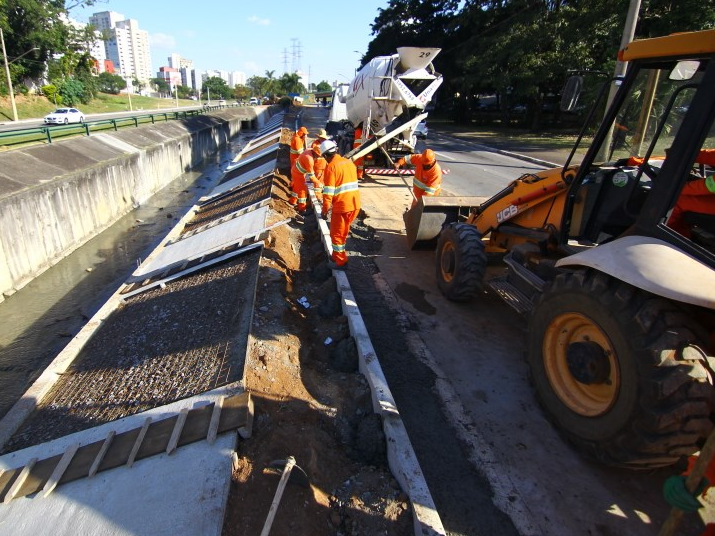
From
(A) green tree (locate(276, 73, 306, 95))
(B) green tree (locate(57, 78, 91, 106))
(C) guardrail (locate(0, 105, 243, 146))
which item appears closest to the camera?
(C) guardrail (locate(0, 105, 243, 146))

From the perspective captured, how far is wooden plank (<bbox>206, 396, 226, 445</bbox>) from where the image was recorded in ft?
10.0

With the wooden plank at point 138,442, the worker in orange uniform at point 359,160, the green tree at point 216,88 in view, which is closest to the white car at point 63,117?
the worker in orange uniform at point 359,160

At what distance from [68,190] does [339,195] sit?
6.91 m

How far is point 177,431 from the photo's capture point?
3.22 metres

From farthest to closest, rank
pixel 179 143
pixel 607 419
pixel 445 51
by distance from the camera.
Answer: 1. pixel 445 51
2. pixel 179 143
3. pixel 607 419

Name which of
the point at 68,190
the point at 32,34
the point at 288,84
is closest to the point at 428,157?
the point at 68,190

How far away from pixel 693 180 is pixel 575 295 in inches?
46.0

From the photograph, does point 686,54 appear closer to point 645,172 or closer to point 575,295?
point 645,172

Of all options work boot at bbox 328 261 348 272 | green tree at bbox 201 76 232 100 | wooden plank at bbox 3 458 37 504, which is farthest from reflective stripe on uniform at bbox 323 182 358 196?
green tree at bbox 201 76 232 100

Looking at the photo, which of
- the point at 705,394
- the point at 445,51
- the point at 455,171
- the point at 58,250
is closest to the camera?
the point at 705,394

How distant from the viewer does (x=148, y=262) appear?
8.12 metres

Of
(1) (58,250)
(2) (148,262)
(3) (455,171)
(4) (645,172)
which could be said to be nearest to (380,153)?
(3) (455,171)

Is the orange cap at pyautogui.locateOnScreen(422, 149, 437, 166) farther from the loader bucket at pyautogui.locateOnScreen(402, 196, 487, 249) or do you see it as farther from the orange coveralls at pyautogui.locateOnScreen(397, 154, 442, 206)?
the loader bucket at pyautogui.locateOnScreen(402, 196, 487, 249)

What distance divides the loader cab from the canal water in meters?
6.38
